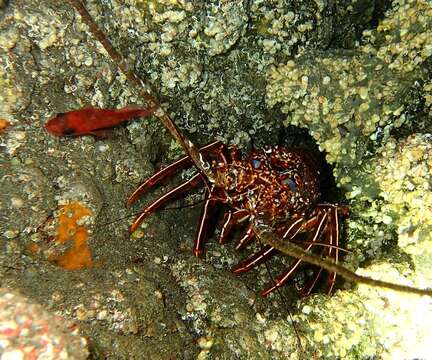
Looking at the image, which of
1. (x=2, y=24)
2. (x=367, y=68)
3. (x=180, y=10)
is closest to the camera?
(x=2, y=24)

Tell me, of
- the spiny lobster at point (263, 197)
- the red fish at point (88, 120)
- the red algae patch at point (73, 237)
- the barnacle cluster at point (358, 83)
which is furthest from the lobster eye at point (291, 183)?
the red algae patch at point (73, 237)

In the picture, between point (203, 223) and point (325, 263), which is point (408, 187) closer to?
point (325, 263)

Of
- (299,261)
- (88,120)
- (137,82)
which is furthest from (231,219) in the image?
(137,82)

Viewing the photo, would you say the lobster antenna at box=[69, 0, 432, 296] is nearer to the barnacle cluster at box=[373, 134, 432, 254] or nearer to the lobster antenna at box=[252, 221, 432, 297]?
the lobster antenna at box=[252, 221, 432, 297]

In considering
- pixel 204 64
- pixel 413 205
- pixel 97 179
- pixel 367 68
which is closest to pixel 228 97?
pixel 204 64

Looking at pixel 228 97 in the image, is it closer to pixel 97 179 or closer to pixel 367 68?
pixel 367 68
